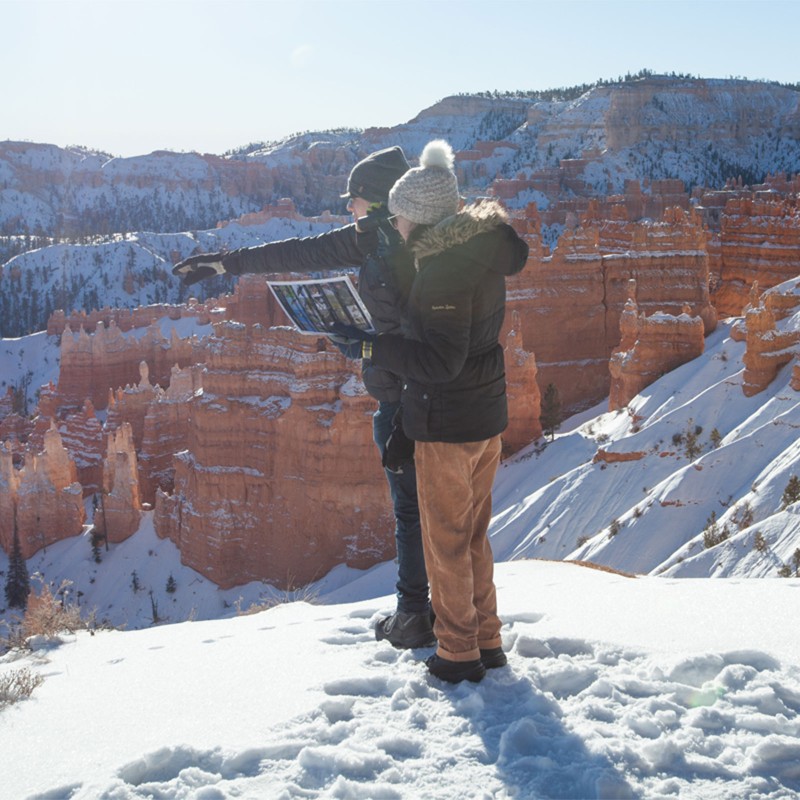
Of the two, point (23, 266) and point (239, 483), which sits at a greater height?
point (23, 266)

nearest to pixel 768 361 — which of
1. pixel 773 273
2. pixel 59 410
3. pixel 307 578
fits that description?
pixel 307 578

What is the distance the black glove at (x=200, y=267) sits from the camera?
444 centimetres

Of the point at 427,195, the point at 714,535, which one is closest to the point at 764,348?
the point at 714,535

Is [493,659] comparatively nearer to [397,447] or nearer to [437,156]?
[397,447]

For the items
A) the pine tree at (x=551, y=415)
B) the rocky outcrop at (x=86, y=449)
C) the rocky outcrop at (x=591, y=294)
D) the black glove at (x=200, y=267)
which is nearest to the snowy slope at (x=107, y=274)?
the rocky outcrop at (x=86, y=449)

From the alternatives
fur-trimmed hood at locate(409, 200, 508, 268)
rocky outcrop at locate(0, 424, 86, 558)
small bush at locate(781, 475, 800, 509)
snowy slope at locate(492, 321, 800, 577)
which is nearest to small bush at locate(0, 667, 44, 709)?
fur-trimmed hood at locate(409, 200, 508, 268)

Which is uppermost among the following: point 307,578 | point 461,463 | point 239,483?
point 461,463

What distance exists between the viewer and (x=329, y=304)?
3.56m

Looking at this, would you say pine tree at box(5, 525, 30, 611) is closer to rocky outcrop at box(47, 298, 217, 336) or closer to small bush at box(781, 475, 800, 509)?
small bush at box(781, 475, 800, 509)

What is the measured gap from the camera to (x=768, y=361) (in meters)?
12.2

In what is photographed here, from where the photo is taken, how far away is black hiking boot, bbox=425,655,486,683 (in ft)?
10.3

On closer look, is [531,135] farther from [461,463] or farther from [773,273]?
[461,463]

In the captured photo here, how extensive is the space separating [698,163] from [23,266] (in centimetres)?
6857

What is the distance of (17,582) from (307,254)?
20332mm
